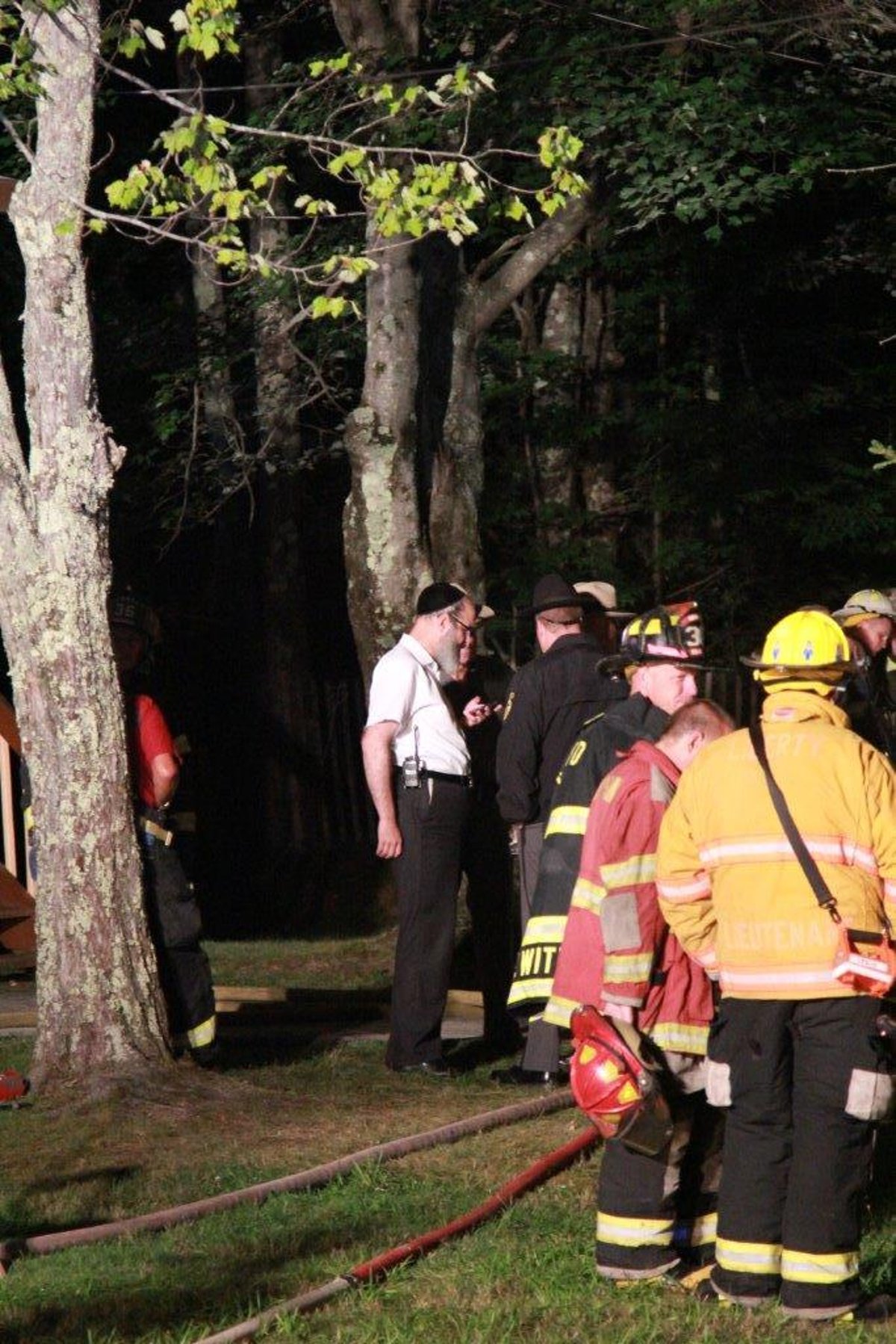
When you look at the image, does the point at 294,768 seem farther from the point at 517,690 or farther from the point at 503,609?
the point at 517,690

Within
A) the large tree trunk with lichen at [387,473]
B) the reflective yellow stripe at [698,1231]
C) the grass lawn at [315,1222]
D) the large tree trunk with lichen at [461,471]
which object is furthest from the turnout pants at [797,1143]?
the large tree trunk with lichen at [461,471]

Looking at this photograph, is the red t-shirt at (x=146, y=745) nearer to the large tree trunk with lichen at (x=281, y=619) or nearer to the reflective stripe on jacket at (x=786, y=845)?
the reflective stripe on jacket at (x=786, y=845)

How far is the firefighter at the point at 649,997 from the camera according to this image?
537 cm

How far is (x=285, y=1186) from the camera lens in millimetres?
6520

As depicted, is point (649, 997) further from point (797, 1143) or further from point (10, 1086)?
point (10, 1086)

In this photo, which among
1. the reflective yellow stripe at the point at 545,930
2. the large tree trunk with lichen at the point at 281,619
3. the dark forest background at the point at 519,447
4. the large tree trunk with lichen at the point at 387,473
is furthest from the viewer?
the dark forest background at the point at 519,447

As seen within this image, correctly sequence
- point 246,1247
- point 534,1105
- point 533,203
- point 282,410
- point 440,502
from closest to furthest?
point 246,1247 → point 534,1105 → point 440,502 → point 533,203 → point 282,410

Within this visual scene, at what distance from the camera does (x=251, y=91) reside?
19.5 meters

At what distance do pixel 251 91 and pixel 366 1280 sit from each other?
15936 millimetres

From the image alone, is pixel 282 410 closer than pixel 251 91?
Yes

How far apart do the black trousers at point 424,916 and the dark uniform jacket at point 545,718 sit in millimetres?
309

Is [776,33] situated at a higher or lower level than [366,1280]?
higher

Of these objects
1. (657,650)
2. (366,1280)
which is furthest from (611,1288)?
(657,650)

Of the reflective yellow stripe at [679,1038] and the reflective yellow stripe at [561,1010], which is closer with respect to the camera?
the reflective yellow stripe at [679,1038]
